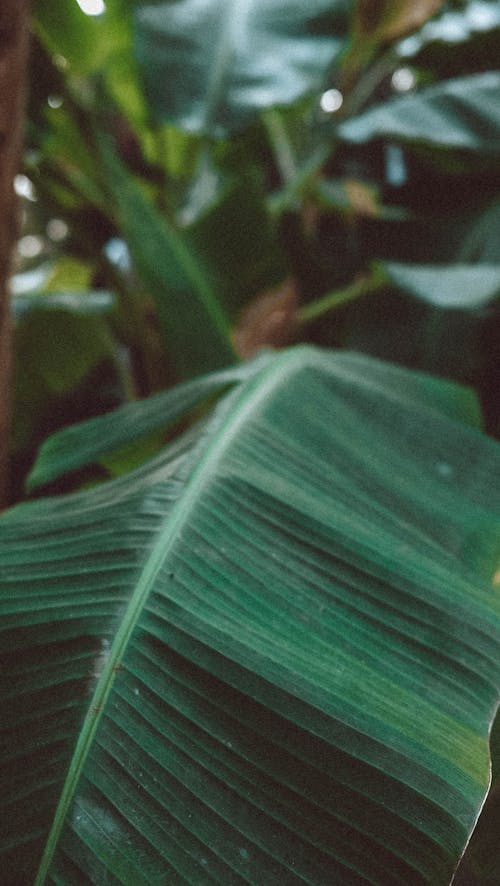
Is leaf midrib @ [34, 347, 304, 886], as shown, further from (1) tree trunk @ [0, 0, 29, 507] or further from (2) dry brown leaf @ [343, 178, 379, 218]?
(2) dry brown leaf @ [343, 178, 379, 218]

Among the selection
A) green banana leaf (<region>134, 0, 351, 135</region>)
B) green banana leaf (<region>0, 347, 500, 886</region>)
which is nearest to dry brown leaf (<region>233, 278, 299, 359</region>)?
green banana leaf (<region>134, 0, 351, 135</region>)

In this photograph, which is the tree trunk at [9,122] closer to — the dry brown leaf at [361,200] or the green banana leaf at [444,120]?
Answer: the green banana leaf at [444,120]

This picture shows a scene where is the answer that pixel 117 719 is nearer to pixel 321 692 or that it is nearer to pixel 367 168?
pixel 321 692

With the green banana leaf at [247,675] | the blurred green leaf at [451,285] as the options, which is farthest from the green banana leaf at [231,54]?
the green banana leaf at [247,675]

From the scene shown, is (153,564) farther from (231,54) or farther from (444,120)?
(231,54)

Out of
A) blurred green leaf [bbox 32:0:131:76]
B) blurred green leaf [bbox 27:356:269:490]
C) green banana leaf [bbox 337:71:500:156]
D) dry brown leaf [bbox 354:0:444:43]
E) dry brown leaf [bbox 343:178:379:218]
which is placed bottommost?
blurred green leaf [bbox 27:356:269:490]

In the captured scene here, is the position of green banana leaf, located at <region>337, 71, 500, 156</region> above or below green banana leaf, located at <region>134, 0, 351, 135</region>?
below
